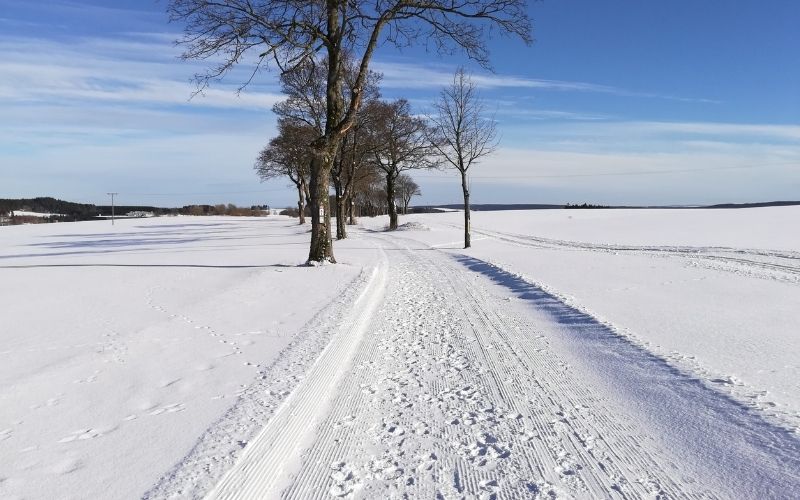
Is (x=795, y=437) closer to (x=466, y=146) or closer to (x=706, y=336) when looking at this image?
(x=706, y=336)

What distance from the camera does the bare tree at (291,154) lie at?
111ft

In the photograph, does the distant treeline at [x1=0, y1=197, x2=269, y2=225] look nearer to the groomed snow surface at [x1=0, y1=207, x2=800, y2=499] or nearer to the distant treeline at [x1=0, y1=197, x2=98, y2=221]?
the distant treeline at [x1=0, y1=197, x2=98, y2=221]

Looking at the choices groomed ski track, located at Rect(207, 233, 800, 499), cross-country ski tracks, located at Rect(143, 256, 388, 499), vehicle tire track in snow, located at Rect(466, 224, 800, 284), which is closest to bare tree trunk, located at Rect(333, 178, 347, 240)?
vehicle tire track in snow, located at Rect(466, 224, 800, 284)

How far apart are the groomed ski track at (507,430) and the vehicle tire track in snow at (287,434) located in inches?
0.5

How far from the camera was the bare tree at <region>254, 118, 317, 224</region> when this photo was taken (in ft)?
111

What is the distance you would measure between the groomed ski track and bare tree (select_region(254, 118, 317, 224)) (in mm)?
21301

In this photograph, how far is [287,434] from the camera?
382 centimetres

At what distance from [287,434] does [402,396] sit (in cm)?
125

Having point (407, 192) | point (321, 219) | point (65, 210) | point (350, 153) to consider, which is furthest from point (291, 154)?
point (65, 210)

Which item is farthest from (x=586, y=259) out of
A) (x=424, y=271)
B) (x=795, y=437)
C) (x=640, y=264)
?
(x=795, y=437)

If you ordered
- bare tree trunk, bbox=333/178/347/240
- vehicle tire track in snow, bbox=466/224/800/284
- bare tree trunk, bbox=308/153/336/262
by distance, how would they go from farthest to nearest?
bare tree trunk, bbox=333/178/347/240
bare tree trunk, bbox=308/153/336/262
vehicle tire track in snow, bbox=466/224/800/284

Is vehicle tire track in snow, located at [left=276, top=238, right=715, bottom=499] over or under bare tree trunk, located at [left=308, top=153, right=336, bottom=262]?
under

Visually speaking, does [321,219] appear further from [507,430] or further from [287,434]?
[507,430]

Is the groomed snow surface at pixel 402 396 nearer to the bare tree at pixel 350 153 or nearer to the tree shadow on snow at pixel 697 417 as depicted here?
the tree shadow on snow at pixel 697 417
